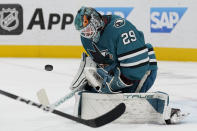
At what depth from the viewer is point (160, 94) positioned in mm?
2211

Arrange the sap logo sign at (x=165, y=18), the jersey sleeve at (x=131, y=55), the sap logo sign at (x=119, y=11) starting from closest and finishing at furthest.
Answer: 1. the jersey sleeve at (x=131, y=55)
2. the sap logo sign at (x=165, y=18)
3. the sap logo sign at (x=119, y=11)

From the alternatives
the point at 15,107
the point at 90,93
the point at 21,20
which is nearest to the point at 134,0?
the point at 21,20

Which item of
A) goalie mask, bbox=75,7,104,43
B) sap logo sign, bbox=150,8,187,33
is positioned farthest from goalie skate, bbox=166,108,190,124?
sap logo sign, bbox=150,8,187,33

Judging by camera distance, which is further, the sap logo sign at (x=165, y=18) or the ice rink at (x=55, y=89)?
the sap logo sign at (x=165, y=18)

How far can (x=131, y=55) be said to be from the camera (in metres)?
2.15

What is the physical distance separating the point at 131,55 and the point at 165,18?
3.12 m

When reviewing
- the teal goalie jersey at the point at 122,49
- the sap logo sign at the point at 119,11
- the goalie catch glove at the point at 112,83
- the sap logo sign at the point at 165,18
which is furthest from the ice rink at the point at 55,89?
the sap logo sign at the point at 119,11

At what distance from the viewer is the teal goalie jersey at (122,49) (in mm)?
2162

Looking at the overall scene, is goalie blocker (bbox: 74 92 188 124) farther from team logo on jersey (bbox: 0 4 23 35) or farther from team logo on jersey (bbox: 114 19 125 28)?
team logo on jersey (bbox: 0 4 23 35)

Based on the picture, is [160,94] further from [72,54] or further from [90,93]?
[72,54]

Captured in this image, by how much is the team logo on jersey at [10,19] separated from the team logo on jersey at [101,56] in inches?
132

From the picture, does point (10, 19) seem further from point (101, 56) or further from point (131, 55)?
point (131, 55)

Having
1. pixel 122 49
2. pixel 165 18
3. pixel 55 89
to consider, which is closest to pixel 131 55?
pixel 122 49

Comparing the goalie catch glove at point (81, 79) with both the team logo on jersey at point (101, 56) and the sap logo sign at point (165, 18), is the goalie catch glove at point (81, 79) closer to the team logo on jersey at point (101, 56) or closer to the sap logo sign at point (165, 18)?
the team logo on jersey at point (101, 56)
